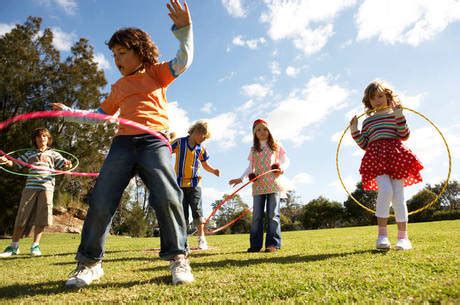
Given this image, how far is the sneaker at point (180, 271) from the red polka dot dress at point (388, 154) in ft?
9.54

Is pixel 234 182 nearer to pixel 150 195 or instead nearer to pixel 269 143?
pixel 269 143

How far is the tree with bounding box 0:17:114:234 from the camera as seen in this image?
18859 millimetres

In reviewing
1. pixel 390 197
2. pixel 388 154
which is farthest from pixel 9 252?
pixel 388 154

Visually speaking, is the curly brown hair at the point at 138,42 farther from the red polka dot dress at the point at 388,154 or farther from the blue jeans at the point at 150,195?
the red polka dot dress at the point at 388,154

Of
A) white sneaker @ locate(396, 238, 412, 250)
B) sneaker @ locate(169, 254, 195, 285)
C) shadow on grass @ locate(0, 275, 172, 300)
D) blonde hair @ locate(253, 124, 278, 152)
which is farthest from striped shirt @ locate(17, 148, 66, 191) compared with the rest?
white sneaker @ locate(396, 238, 412, 250)

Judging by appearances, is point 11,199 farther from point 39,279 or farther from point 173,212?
point 173,212

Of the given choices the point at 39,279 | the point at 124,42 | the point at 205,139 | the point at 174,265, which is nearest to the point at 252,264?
the point at 174,265

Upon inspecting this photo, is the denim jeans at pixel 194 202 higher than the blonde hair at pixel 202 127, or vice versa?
the blonde hair at pixel 202 127

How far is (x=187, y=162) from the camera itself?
6371 mm

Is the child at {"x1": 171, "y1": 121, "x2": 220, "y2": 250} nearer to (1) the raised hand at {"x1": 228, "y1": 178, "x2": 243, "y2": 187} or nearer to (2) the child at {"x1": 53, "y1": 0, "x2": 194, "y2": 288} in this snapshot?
(1) the raised hand at {"x1": 228, "y1": 178, "x2": 243, "y2": 187}

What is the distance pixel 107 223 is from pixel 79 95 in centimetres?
2044

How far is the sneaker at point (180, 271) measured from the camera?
284 centimetres

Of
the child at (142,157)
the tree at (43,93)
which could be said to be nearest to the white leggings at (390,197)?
the child at (142,157)

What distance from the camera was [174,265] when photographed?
2.97 metres
